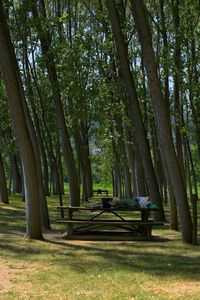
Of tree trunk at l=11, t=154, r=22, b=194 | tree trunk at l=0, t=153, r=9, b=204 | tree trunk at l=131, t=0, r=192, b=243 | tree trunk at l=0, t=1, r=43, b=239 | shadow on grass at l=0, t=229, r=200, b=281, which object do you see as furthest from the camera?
tree trunk at l=11, t=154, r=22, b=194

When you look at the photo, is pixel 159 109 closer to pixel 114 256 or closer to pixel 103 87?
pixel 114 256

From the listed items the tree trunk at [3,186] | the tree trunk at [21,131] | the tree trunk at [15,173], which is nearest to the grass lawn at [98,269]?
the tree trunk at [21,131]

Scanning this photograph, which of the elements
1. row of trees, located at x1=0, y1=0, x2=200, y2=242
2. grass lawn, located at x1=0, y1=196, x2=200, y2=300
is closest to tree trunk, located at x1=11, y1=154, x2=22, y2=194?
row of trees, located at x1=0, y1=0, x2=200, y2=242

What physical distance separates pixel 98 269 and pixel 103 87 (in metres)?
17.7

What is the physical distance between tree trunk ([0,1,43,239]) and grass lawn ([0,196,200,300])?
0.76 m

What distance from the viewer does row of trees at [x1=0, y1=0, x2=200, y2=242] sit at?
12133mm

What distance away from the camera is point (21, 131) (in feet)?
40.3

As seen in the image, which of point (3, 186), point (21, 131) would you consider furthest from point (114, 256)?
point (3, 186)

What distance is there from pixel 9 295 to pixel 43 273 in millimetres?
1517

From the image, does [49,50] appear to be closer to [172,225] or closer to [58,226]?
[58,226]

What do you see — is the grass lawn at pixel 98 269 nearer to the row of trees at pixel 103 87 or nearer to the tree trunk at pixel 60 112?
the row of trees at pixel 103 87

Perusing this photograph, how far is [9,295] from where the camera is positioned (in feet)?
23.9

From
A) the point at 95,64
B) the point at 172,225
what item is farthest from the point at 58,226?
the point at 95,64

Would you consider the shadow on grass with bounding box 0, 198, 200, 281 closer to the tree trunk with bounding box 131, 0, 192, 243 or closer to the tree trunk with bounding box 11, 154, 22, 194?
the tree trunk with bounding box 131, 0, 192, 243
